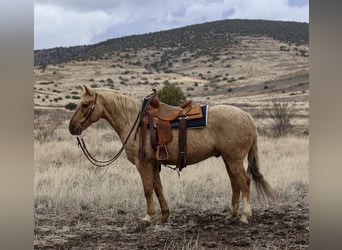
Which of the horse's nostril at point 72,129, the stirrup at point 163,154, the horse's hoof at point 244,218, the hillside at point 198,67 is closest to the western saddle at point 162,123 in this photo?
the stirrup at point 163,154

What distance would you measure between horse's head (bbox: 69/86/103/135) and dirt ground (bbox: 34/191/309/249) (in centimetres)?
71

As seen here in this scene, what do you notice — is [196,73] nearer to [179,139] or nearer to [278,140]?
[278,140]

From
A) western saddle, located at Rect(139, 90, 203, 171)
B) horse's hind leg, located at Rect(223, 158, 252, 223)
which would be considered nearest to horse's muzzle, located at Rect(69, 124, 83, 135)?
western saddle, located at Rect(139, 90, 203, 171)

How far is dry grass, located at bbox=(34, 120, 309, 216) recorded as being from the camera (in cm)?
359

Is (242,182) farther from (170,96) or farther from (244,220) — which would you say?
(170,96)

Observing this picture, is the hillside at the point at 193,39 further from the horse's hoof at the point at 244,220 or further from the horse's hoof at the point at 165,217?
the horse's hoof at the point at 244,220

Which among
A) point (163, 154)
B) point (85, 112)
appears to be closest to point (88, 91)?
→ point (85, 112)

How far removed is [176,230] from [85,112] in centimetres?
106

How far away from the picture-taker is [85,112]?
10.4 feet

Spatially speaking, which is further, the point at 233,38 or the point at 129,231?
the point at 233,38

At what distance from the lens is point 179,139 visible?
127 inches

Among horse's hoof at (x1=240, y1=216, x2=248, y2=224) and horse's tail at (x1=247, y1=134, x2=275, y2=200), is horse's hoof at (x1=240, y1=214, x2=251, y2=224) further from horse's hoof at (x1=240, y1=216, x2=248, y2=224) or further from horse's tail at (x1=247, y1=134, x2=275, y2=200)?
horse's tail at (x1=247, y1=134, x2=275, y2=200)
